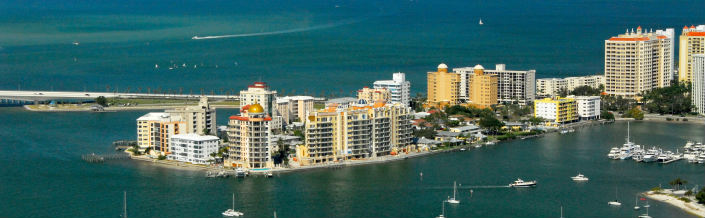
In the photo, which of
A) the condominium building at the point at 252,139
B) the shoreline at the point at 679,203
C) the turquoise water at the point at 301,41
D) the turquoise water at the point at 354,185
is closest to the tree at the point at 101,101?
the turquoise water at the point at 301,41

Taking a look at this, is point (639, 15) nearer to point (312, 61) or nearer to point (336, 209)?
point (312, 61)

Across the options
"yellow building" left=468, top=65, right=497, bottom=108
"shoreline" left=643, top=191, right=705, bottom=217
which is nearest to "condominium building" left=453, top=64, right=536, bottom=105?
"yellow building" left=468, top=65, right=497, bottom=108

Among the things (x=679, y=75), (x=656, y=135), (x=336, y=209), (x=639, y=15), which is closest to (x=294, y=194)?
(x=336, y=209)

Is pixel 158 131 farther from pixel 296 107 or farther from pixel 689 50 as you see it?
pixel 689 50

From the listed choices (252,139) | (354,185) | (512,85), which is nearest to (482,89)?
(512,85)

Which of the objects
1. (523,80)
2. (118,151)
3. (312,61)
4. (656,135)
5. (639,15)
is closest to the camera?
(118,151)

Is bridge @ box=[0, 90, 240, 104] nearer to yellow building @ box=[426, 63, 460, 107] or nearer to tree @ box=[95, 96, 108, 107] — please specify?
tree @ box=[95, 96, 108, 107]

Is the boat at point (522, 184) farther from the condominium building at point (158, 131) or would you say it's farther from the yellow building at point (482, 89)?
the yellow building at point (482, 89)
